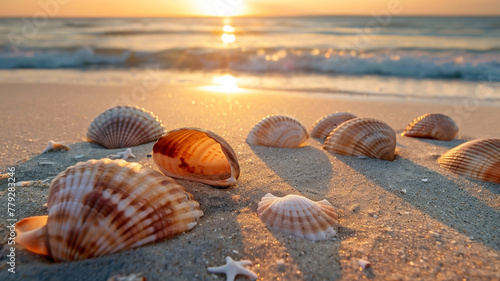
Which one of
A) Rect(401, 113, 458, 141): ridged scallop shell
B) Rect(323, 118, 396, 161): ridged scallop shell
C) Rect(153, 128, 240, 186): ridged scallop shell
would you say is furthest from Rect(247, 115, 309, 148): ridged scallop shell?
Rect(401, 113, 458, 141): ridged scallop shell

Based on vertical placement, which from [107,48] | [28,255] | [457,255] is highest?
[107,48]

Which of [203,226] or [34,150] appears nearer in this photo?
[203,226]

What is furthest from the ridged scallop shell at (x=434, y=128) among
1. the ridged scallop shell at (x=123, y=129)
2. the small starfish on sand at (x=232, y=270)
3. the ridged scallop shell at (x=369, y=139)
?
the small starfish on sand at (x=232, y=270)

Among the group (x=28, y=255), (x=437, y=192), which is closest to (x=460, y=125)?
(x=437, y=192)

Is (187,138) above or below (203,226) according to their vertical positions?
above

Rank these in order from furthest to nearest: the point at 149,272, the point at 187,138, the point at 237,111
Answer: the point at 237,111 → the point at 187,138 → the point at 149,272

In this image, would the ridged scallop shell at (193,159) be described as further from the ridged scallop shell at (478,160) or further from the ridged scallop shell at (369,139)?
the ridged scallop shell at (478,160)

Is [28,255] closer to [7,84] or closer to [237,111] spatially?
[237,111]

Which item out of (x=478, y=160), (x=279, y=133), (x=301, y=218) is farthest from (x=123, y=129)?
(x=478, y=160)
